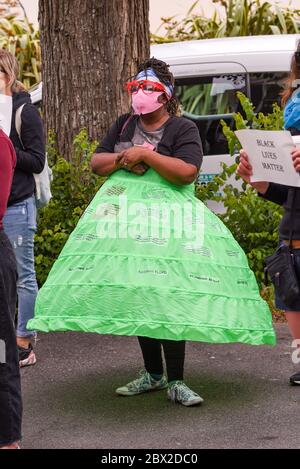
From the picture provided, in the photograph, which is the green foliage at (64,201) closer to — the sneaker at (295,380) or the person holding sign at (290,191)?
the sneaker at (295,380)

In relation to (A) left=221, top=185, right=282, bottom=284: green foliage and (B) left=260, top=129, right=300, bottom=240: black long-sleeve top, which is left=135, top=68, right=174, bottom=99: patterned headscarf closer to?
(B) left=260, top=129, right=300, bottom=240: black long-sleeve top

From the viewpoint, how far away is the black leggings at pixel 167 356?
19.1 feet

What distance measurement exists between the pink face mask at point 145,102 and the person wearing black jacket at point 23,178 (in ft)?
3.10

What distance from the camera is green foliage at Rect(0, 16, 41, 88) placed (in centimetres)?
1521

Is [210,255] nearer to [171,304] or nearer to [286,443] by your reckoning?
[171,304]

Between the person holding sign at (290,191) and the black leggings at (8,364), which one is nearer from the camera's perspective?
the black leggings at (8,364)

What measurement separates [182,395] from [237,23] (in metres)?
10.2

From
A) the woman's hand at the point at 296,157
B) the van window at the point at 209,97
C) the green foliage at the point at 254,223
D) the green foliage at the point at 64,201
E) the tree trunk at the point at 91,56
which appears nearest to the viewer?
the woman's hand at the point at 296,157

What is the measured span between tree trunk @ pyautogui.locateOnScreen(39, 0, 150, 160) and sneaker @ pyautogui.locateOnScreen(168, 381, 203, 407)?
327 centimetres

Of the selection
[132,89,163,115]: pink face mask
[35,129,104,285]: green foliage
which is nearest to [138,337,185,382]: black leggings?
[132,89,163,115]: pink face mask

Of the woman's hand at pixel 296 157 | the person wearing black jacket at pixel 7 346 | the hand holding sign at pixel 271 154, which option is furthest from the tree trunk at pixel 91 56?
the person wearing black jacket at pixel 7 346

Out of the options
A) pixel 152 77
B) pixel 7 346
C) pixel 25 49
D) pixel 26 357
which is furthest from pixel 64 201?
pixel 25 49

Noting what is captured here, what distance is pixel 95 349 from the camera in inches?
287
